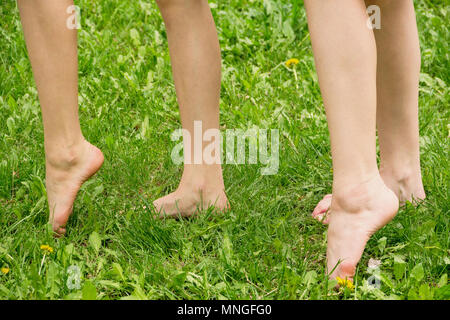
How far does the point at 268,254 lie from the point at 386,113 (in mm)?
573

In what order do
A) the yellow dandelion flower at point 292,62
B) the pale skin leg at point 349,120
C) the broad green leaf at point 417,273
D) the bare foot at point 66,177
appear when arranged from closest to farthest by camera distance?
the pale skin leg at point 349,120 < the broad green leaf at point 417,273 < the bare foot at point 66,177 < the yellow dandelion flower at point 292,62

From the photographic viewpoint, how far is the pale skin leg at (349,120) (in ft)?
5.47

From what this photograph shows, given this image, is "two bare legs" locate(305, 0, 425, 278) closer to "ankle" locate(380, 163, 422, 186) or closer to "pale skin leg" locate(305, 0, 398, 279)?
"pale skin leg" locate(305, 0, 398, 279)

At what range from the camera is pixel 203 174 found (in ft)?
7.06

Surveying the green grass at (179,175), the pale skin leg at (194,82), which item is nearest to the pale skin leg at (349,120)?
the green grass at (179,175)

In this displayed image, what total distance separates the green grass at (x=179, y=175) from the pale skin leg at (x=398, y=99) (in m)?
0.10

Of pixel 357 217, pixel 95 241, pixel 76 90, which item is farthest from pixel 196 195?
pixel 357 217

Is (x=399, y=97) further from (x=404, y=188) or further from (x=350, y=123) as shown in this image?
(x=350, y=123)

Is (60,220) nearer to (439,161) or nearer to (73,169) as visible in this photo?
(73,169)

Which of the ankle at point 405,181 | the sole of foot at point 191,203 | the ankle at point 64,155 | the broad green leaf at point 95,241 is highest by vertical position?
the ankle at point 64,155

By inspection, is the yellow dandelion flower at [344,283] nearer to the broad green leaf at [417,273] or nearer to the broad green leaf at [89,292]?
the broad green leaf at [417,273]

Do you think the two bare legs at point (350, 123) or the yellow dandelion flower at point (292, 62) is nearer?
the two bare legs at point (350, 123)

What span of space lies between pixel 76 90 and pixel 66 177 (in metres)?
0.26

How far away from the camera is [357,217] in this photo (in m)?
1.75
